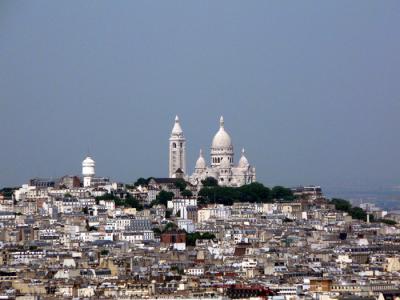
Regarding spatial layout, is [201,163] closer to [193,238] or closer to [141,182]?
[141,182]

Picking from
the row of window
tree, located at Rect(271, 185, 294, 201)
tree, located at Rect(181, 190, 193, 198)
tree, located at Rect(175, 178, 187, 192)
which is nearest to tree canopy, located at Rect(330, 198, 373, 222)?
tree, located at Rect(271, 185, 294, 201)

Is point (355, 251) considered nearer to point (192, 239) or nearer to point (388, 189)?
point (192, 239)

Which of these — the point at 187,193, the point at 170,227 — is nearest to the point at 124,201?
the point at 187,193

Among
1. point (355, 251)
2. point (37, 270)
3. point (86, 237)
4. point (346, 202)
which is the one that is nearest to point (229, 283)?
point (37, 270)

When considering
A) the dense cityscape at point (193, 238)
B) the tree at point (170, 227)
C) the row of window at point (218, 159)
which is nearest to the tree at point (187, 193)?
the dense cityscape at point (193, 238)

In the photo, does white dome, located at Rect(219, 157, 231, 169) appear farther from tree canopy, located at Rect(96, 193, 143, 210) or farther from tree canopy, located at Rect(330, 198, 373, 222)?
tree canopy, located at Rect(96, 193, 143, 210)

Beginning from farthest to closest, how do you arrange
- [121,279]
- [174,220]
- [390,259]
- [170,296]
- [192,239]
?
[174,220]
[192,239]
[390,259]
[121,279]
[170,296]
